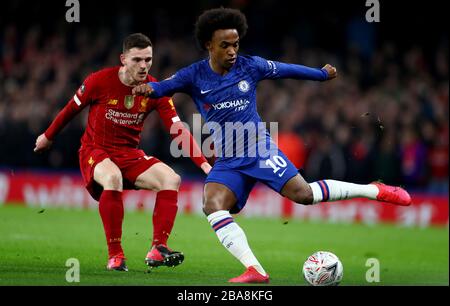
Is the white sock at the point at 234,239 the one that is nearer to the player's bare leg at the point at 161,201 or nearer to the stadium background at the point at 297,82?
the player's bare leg at the point at 161,201

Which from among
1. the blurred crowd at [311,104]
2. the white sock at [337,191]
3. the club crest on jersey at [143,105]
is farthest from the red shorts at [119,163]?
the blurred crowd at [311,104]

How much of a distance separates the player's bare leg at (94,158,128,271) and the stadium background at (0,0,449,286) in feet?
7.14

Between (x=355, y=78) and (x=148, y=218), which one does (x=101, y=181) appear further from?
(x=355, y=78)

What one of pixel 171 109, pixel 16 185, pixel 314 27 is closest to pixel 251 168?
pixel 171 109

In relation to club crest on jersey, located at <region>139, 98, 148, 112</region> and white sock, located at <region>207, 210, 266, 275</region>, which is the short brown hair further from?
white sock, located at <region>207, 210, 266, 275</region>

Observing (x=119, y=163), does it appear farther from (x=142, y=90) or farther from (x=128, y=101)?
(x=142, y=90)

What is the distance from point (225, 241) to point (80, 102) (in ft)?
7.50

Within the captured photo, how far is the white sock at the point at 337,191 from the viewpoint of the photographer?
9.05 metres

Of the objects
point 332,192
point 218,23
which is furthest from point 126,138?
point 332,192

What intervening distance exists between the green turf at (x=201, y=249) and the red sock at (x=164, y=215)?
14.5 inches

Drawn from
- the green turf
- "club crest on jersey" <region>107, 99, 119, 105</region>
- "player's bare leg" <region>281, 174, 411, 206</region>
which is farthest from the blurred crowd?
"club crest on jersey" <region>107, 99, 119, 105</region>

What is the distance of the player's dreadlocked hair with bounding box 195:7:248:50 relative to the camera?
9023 mm

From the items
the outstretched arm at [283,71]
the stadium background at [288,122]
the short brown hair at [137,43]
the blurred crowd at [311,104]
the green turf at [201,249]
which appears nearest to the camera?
the outstretched arm at [283,71]

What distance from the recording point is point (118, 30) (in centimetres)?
2327
